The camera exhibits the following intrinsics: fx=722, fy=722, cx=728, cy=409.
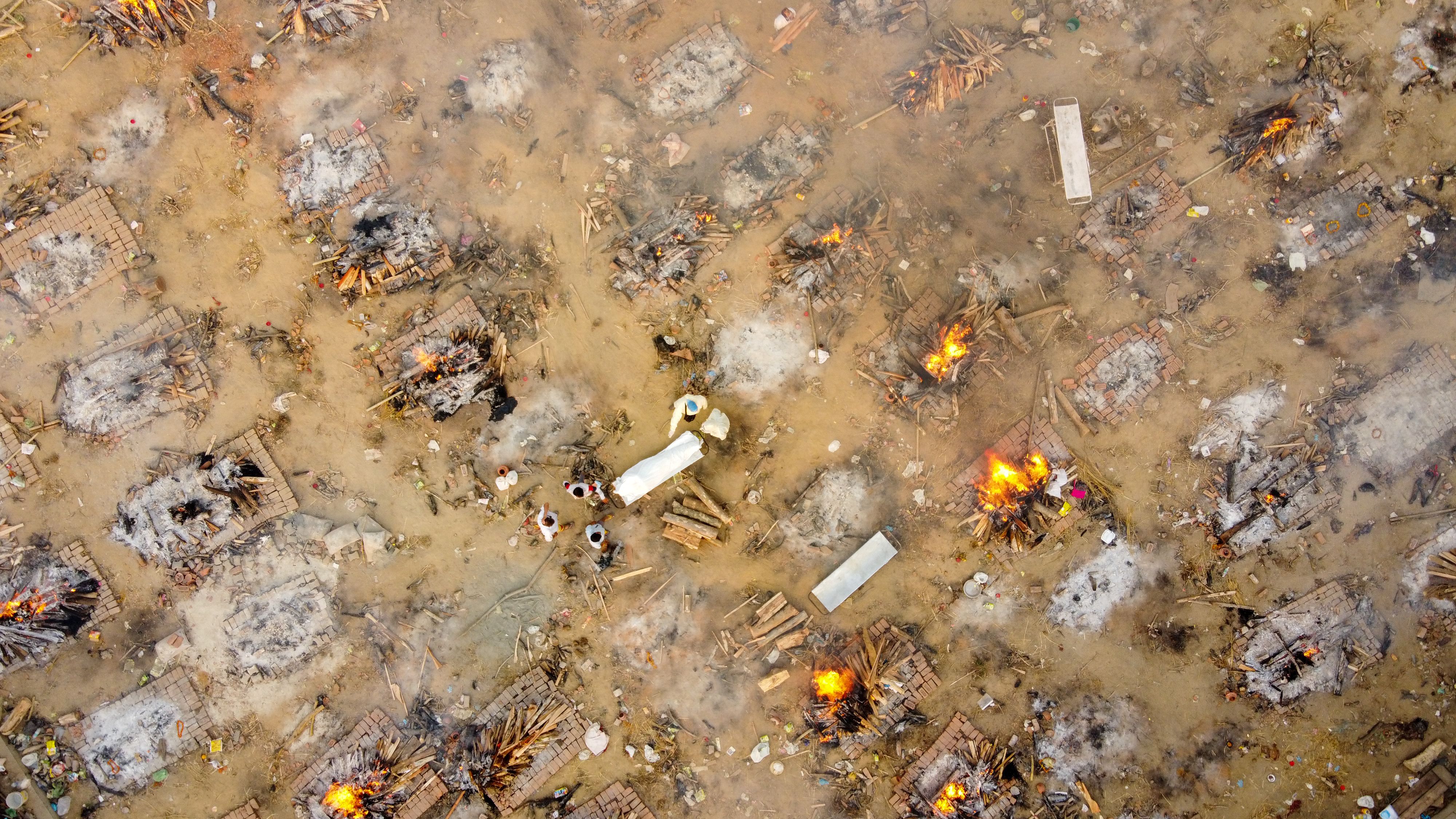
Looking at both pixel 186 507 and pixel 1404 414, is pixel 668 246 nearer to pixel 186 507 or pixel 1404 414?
pixel 186 507

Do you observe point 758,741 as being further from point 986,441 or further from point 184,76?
point 184,76

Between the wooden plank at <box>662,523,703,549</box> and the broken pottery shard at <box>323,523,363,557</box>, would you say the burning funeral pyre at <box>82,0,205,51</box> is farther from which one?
the wooden plank at <box>662,523,703,549</box>

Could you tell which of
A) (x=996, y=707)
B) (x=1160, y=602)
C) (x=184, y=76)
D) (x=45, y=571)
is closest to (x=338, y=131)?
(x=184, y=76)

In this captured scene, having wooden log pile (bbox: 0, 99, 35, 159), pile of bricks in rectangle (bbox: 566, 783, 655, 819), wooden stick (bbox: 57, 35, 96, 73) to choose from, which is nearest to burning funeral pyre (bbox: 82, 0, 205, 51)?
wooden stick (bbox: 57, 35, 96, 73)

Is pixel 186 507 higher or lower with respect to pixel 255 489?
higher

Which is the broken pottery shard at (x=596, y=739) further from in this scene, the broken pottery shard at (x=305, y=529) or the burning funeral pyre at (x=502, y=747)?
the broken pottery shard at (x=305, y=529)

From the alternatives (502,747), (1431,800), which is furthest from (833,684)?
(1431,800)
